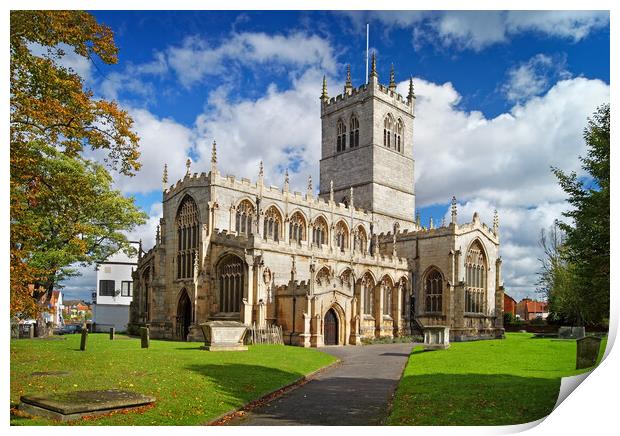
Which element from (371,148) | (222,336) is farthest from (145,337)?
(371,148)

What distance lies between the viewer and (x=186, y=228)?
34.5 m

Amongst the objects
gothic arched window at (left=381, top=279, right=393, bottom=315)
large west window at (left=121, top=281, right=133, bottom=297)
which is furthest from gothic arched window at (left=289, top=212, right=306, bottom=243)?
large west window at (left=121, top=281, right=133, bottom=297)

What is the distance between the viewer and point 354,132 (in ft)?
160

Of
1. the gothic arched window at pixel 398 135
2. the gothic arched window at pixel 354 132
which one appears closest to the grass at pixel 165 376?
the gothic arched window at pixel 354 132

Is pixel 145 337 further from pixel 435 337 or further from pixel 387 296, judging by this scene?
pixel 387 296

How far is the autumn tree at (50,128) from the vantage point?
12.9 meters

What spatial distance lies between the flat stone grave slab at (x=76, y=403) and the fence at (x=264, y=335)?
54.4ft

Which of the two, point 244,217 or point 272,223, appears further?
point 272,223

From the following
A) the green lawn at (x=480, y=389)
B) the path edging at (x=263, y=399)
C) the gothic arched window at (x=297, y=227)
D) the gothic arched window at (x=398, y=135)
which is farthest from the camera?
the gothic arched window at (x=398, y=135)

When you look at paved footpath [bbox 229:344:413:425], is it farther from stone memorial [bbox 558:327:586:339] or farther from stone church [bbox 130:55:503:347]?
stone memorial [bbox 558:327:586:339]

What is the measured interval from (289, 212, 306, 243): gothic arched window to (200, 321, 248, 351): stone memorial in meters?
15.1

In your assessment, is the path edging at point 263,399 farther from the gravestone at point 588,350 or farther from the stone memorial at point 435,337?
the stone memorial at point 435,337

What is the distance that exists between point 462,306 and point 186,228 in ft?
61.4

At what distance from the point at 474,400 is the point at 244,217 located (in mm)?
24379
